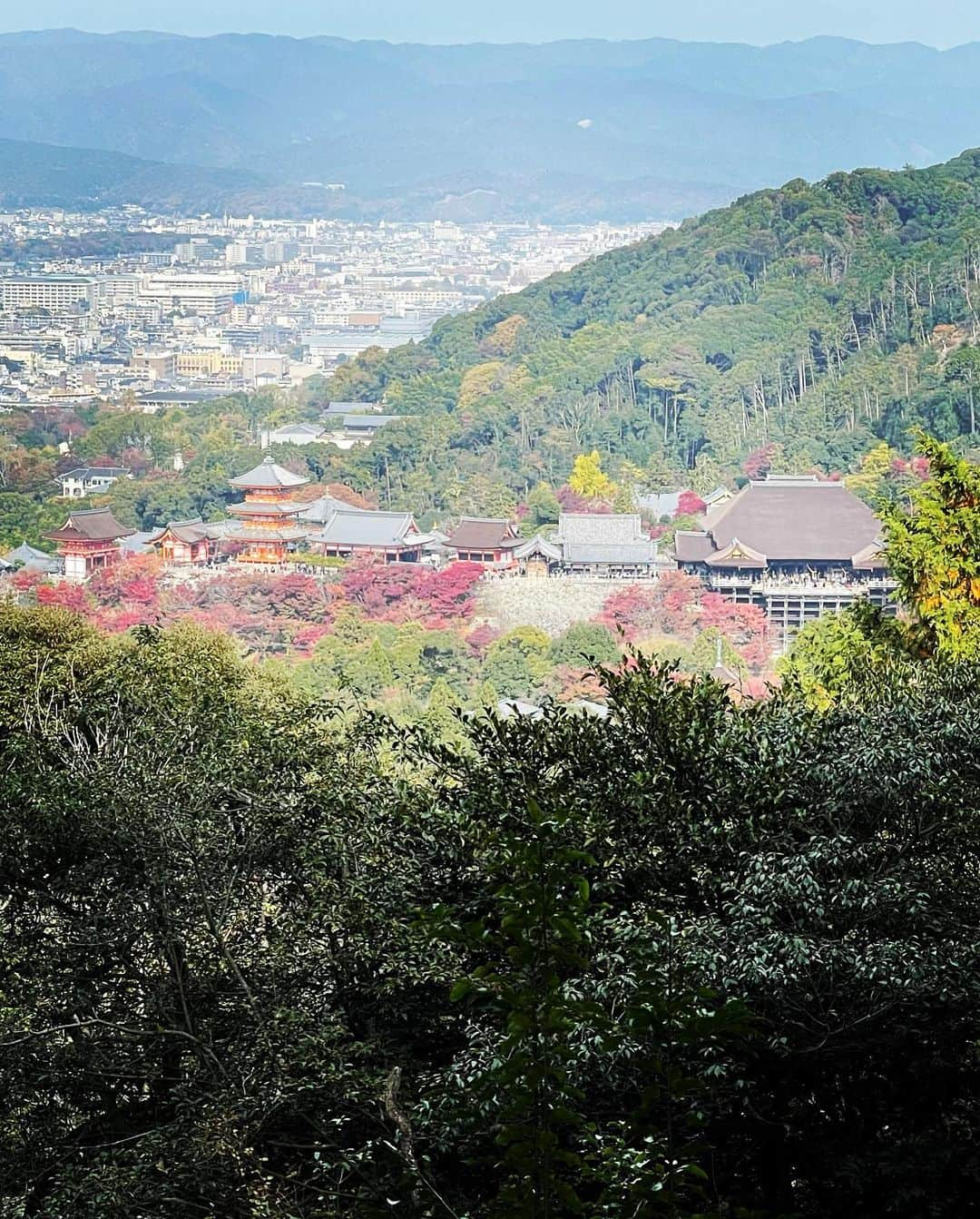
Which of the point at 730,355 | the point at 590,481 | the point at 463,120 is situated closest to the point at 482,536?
the point at 590,481

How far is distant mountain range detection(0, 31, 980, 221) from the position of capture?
61844 millimetres

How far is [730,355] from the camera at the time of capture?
32000mm

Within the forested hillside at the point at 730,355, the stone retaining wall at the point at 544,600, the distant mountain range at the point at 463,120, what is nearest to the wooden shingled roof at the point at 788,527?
the stone retaining wall at the point at 544,600

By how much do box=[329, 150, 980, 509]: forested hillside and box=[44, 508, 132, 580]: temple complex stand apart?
22.4 feet

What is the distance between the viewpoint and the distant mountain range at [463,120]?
2435 inches

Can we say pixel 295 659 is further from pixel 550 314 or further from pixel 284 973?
pixel 550 314

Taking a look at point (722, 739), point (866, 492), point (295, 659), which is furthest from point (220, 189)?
point (722, 739)

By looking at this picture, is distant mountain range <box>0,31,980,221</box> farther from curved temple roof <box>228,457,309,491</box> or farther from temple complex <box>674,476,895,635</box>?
temple complex <box>674,476,895,635</box>

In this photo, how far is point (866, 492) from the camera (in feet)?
80.8

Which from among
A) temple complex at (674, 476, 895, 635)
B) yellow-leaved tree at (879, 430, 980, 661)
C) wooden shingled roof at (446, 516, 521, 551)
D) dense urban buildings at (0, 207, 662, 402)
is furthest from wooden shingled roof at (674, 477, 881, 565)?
dense urban buildings at (0, 207, 662, 402)

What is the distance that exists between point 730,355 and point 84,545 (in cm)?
1543

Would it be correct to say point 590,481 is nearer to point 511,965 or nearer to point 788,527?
point 788,527

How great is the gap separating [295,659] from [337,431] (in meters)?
15.8

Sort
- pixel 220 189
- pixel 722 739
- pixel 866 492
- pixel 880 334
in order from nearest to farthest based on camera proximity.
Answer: pixel 722 739 → pixel 866 492 → pixel 880 334 → pixel 220 189
